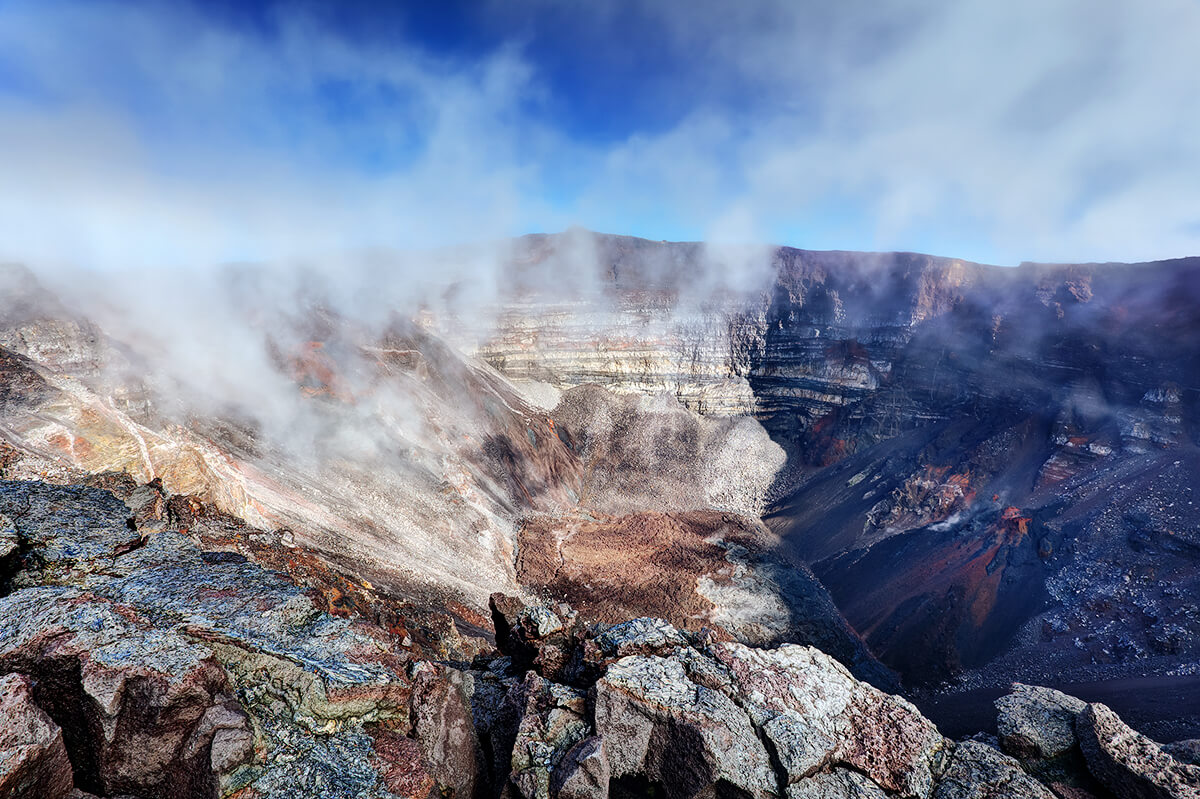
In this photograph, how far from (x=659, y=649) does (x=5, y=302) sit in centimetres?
2902

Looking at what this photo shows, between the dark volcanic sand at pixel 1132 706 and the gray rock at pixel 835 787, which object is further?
the dark volcanic sand at pixel 1132 706

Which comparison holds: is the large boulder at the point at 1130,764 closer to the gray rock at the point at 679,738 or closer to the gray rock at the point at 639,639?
the gray rock at the point at 679,738

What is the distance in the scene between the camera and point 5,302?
20422mm

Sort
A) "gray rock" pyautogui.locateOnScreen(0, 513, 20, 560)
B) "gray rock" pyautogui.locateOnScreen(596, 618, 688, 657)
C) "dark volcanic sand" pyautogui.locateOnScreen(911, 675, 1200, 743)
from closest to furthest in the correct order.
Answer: "gray rock" pyautogui.locateOnScreen(0, 513, 20, 560)
"gray rock" pyautogui.locateOnScreen(596, 618, 688, 657)
"dark volcanic sand" pyautogui.locateOnScreen(911, 675, 1200, 743)

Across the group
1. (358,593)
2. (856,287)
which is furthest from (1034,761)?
(856,287)

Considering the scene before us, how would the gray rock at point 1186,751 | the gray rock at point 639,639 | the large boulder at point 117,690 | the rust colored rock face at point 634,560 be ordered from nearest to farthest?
the large boulder at point 117,690
the gray rock at point 1186,751
the gray rock at point 639,639
the rust colored rock face at point 634,560

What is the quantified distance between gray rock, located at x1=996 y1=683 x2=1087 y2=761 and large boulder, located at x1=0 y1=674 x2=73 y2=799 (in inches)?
415

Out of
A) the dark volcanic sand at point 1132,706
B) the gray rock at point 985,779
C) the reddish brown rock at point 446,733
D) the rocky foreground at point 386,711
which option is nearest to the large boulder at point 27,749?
the rocky foreground at point 386,711

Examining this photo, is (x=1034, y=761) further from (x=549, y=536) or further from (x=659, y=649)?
(x=549, y=536)

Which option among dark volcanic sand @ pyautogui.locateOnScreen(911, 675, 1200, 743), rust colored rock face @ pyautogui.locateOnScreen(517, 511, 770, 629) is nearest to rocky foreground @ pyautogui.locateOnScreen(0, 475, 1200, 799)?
dark volcanic sand @ pyautogui.locateOnScreen(911, 675, 1200, 743)

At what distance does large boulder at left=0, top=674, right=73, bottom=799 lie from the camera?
3730 millimetres

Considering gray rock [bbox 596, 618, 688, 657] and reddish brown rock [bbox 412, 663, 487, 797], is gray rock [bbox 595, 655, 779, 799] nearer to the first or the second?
gray rock [bbox 596, 618, 688, 657]

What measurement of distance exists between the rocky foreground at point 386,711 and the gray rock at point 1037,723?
1.1 inches

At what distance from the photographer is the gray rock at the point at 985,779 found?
6.19 metres
